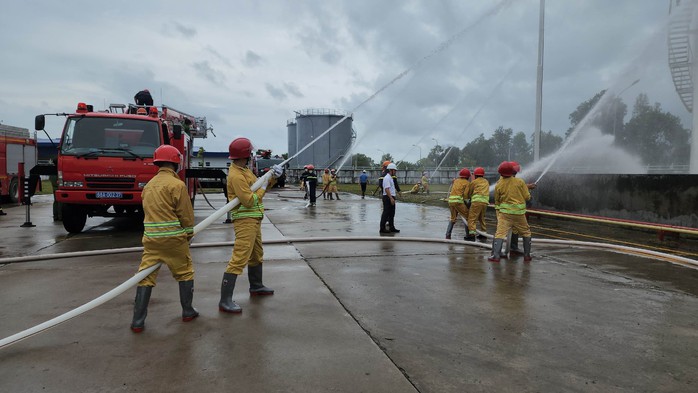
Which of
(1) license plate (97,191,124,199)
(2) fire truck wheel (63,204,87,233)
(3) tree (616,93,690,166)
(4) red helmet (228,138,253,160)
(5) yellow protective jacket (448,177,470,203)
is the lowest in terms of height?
(2) fire truck wheel (63,204,87,233)

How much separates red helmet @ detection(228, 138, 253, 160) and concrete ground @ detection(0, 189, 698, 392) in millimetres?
1575

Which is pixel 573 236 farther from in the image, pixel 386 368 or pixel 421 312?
pixel 386 368

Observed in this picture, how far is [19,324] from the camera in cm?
398

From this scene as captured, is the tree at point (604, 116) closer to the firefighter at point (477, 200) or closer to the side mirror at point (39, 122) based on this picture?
the firefighter at point (477, 200)

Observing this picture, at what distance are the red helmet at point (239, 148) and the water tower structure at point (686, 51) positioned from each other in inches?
486

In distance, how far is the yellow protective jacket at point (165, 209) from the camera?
387cm

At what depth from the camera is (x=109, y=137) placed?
9023 millimetres

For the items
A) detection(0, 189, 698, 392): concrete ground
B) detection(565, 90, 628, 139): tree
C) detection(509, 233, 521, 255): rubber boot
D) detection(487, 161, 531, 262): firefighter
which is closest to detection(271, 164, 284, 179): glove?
detection(0, 189, 698, 392): concrete ground

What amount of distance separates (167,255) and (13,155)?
16.4m

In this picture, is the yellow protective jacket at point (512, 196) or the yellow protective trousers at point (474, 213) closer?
the yellow protective jacket at point (512, 196)

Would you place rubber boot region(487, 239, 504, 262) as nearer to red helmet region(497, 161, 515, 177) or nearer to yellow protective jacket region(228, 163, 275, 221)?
red helmet region(497, 161, 515, 177)

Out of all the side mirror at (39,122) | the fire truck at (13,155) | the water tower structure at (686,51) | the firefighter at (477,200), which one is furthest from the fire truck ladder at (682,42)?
the fire truck at (13,155)

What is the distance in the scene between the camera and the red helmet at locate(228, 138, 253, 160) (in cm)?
450

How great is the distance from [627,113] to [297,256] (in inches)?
624
